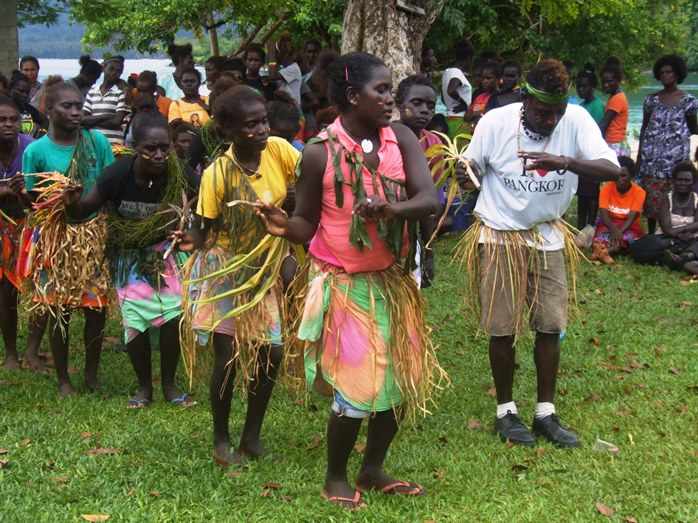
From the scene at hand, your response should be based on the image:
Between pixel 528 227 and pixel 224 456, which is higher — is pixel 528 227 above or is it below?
above

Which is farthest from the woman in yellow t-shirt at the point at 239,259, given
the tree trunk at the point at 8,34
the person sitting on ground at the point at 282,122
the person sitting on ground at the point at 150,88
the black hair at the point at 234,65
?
the tree trunk at the point at 8,34

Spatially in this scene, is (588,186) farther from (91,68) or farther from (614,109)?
(91,68)

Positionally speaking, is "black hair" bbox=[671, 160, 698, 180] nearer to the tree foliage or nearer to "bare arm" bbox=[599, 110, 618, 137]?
"bare arm" bbox=[599, 110, 618, 137]

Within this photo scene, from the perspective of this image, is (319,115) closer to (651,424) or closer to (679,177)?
(651,424)

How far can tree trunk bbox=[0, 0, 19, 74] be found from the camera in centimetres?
1542

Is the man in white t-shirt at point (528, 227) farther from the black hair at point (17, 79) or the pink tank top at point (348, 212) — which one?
the black hair at point (17, 79)

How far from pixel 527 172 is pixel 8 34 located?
11912 mm

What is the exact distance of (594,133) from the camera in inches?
216

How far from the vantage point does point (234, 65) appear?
1145 centimetres

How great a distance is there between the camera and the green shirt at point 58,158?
647cm

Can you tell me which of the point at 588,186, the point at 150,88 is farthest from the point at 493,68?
the point at 150,88

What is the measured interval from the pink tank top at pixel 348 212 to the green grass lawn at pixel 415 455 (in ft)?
3.67

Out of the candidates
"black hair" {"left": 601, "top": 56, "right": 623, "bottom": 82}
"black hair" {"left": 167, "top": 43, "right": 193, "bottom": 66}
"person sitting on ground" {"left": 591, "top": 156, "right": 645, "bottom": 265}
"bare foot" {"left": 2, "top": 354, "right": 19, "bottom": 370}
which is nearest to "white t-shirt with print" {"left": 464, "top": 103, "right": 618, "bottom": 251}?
"bare foot" {"left": 2, "top": 354, "right": 19, "bottom": 370}

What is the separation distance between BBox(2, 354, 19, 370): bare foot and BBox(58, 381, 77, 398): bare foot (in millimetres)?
804
